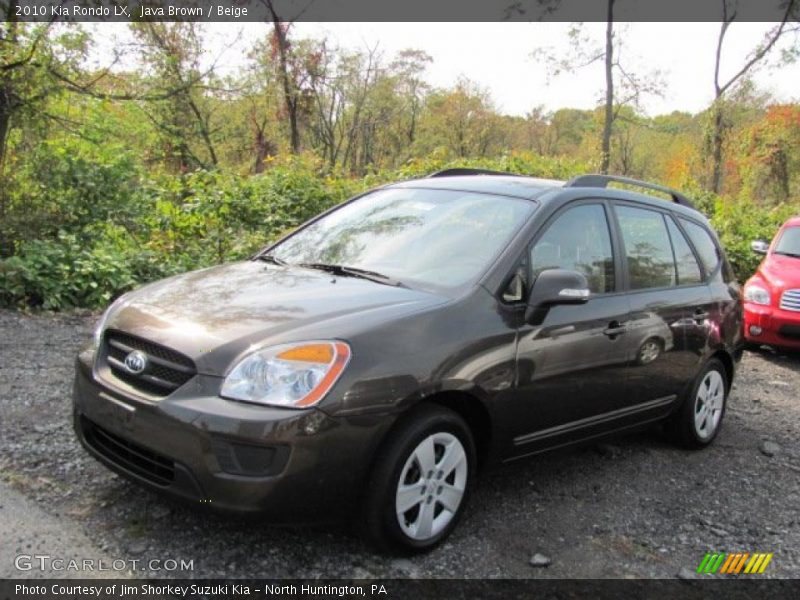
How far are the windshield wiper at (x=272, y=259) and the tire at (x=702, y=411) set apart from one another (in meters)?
2.88

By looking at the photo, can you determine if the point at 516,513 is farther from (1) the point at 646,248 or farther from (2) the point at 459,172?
(2) the point at 459,172

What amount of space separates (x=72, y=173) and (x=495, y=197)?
6.17m

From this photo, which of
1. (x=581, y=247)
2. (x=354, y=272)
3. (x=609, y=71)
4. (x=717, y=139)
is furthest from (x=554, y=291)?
(x=717, y=139)

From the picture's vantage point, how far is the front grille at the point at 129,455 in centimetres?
289

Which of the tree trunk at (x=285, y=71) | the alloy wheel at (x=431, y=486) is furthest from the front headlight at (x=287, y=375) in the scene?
the tree trunk at (x=285, y=71)

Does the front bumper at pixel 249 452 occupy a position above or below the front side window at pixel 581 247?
below

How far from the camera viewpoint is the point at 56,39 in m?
8.17

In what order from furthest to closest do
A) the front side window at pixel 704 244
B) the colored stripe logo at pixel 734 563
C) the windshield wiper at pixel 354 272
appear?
the front side window at pixel 704 244 < the windshield wiper at pixel 354 272 < the colored stripe logo at pixel 734 563

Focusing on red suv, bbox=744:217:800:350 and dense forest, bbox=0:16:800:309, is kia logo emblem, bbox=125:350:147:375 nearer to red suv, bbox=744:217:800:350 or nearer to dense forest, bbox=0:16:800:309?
dense forest, bbox=0:16:800:309

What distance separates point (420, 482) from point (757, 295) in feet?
22.2

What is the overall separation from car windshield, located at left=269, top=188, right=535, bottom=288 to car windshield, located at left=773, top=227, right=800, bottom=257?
6516mm

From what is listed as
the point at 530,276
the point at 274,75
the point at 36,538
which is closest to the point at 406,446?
the point at 530,276

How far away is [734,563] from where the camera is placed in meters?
3.51

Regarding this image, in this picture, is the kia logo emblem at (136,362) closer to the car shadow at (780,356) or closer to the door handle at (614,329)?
the door handle at (614,329)
